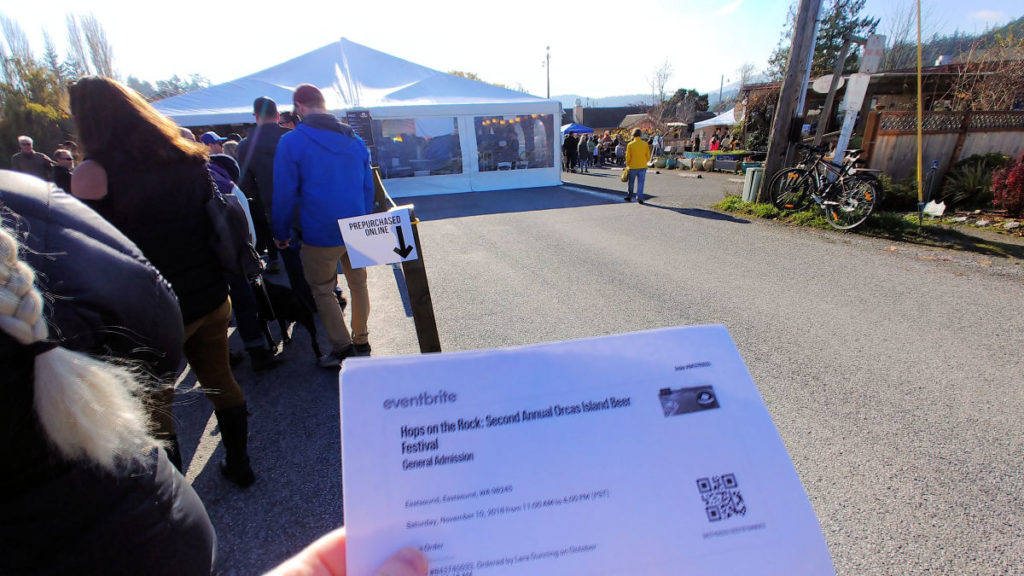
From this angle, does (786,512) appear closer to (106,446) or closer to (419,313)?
(106,446)

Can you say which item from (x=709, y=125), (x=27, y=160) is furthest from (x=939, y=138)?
(x=709, y=125)

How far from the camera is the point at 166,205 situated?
194 centimetres

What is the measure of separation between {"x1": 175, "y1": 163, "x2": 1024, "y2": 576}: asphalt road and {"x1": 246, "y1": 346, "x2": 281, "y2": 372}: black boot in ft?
0.36

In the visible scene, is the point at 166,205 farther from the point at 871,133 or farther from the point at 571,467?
the point at 871,133

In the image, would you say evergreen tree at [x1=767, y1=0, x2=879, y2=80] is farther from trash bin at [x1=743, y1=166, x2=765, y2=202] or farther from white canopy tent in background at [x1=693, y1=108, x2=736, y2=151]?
trash bin at [x1=743, y1=166, x2=765, y2=202]

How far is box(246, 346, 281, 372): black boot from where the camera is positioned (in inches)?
131

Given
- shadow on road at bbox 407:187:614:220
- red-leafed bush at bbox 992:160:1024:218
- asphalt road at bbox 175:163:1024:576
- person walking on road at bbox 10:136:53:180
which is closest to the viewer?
asphalt road at bbox 175:163:1024:576

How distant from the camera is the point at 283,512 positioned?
2.13m

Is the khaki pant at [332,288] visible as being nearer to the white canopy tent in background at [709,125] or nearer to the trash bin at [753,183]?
the trash bin at [753,183]

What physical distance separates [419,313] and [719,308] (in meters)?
3.24

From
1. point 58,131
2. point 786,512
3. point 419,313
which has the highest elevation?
point 58,131

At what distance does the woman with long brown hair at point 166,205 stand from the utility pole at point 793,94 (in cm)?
939

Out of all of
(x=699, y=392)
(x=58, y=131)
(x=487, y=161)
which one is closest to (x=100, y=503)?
(x=699, y=392)

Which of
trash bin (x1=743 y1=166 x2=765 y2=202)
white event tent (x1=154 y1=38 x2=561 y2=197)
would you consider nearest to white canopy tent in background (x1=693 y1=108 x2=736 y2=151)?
white event tent (x1=154 y1=38 x2=561 y2=197)
